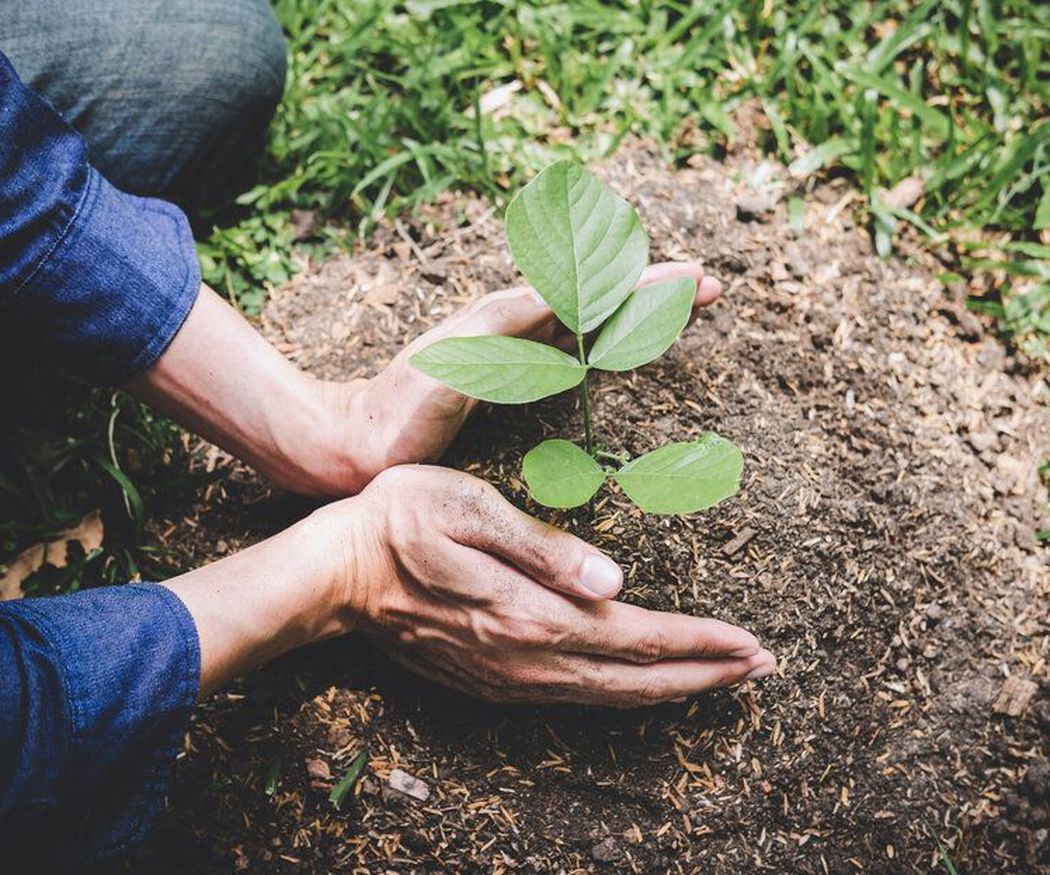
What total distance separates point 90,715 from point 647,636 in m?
0.67

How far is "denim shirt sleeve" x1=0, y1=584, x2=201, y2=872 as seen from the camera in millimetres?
989

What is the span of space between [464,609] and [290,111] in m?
1.16

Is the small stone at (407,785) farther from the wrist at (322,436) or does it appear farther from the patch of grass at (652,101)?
the patch of grass at (652,101)

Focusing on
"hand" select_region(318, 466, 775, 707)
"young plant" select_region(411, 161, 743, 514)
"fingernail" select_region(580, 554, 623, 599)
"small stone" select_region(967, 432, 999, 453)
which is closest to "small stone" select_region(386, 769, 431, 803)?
"hand" select_region(318, 466, 775, 707)

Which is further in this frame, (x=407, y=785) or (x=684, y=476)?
(x=407, y=785)

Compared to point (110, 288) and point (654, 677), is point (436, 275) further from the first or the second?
point (654, 677)

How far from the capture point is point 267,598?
121 centimetres

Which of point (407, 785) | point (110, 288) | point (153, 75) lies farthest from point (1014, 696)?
point (153, 75)

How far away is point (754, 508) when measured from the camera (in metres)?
1.35

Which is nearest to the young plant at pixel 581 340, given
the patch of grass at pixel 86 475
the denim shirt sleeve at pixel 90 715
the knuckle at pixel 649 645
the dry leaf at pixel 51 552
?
the knuckle at pixel 649 645

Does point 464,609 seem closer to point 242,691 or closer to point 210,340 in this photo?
point 242,691

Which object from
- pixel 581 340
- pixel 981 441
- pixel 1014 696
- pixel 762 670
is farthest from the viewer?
pixel 981 441

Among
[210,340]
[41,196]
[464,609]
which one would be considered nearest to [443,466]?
[464,609]

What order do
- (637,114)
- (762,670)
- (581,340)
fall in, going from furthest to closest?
1. (637,114)
2. (762,670)
3. (581,340)
